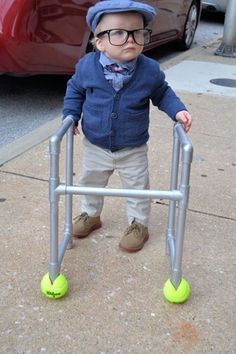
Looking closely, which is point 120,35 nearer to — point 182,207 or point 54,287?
point 182,207

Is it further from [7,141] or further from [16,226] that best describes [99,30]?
[7,141]

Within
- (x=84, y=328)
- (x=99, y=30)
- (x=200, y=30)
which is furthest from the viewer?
(x=200, y=30)

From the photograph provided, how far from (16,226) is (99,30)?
121 cm

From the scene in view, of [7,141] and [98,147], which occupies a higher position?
[98,147]

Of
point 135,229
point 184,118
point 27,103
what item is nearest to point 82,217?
point 135,229

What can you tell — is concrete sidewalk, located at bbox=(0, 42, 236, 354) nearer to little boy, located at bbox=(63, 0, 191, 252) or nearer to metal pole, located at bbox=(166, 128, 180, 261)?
metal pole, located at bbox=(166, 128, 180, 261)

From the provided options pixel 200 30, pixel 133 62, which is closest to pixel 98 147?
pixel 133 62

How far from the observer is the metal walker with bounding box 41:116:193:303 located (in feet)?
7.28

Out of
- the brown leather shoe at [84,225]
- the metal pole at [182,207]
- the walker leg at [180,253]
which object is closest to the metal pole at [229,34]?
the brown leather shoe at [84,225]

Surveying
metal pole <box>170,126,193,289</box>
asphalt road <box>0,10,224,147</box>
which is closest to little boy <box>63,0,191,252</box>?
metal pole <box>170,126,193,289</box>

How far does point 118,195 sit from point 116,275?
0.61 meters

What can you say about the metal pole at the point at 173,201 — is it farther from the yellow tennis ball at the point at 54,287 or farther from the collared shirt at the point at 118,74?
the yellow tennis ball at the point at 54,287

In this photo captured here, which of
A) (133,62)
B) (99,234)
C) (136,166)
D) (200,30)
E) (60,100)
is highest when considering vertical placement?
(133,62)

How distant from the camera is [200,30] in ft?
37.9
